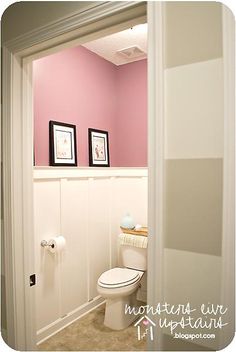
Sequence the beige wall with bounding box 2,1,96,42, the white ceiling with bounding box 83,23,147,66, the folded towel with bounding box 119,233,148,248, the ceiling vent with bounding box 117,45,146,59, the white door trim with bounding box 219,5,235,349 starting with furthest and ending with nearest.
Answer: the ceiling vent with bounding box 117,45,146,59
the folded towel with bounding box 119,233,148,248
the white ceiling with bounding box 83,23,147,66
the beige wall with bounding box 2,1,96,42
the white door trim with bounding box 219,5,235,349

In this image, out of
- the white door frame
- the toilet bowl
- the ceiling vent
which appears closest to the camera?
the white door frame

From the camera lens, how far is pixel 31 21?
1.22 m

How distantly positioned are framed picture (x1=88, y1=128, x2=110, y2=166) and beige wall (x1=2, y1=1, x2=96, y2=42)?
1.66m

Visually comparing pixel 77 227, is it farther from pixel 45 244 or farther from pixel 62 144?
pixel 62 144

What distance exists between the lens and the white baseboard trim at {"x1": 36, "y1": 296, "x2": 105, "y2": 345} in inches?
89.7

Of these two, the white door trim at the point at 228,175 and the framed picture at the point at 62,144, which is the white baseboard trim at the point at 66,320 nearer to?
the framed picture at the point at 62,144

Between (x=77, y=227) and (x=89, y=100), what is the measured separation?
1380mm

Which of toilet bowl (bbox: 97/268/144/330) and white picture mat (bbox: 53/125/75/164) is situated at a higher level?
white picture mat (bbox: 53/125/75/164)

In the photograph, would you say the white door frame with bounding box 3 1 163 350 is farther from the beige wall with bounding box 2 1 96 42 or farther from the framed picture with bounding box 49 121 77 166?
the framed picture with bounding box 49 121 77 166

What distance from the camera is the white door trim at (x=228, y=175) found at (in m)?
0.75

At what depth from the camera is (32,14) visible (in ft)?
4.00

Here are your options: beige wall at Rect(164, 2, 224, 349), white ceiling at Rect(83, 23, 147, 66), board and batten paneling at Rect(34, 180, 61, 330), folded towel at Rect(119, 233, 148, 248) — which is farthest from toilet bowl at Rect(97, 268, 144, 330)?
white ceiling at Rect(83, 23, 147, 66)

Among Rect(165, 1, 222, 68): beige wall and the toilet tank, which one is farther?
the toilet tank

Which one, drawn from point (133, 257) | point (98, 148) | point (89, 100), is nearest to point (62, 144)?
point (98, 148)
